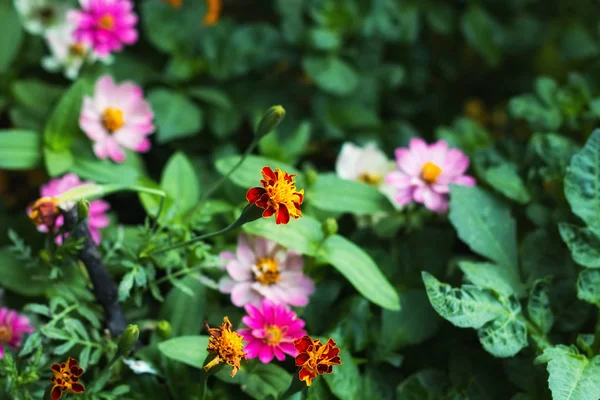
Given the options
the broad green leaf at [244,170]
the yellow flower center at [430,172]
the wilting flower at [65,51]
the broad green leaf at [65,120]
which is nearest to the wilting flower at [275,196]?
the broad green leaf at [244,170]

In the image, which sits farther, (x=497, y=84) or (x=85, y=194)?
(x=497, y=84)

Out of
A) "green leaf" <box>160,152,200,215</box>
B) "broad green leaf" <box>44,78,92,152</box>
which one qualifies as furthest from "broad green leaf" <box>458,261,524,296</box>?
"broad green leaf" <box>44,78,92,152</box>

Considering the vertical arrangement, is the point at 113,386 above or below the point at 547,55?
below

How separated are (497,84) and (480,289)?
818 millimetres

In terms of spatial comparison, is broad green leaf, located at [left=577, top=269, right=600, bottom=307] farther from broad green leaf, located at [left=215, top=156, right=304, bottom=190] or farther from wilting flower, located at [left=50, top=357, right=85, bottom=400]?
wilting flower, located at [left=50, top=357, right=85, bottom=400]

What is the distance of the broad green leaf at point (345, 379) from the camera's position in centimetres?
74

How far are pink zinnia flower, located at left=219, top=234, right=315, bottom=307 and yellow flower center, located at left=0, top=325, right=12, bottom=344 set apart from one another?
25 cm

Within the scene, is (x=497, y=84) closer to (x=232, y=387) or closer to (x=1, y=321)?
(x=232, y=387)

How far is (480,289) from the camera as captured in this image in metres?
0.75

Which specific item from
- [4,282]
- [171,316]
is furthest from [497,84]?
[4,282]

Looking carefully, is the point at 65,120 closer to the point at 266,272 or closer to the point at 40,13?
the point at 40,13

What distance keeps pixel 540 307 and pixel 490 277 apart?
0.21 feet

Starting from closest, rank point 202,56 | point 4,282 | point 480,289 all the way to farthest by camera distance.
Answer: point 480,289
point 4,282
point 202,56

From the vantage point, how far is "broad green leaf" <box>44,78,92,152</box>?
969 mm
